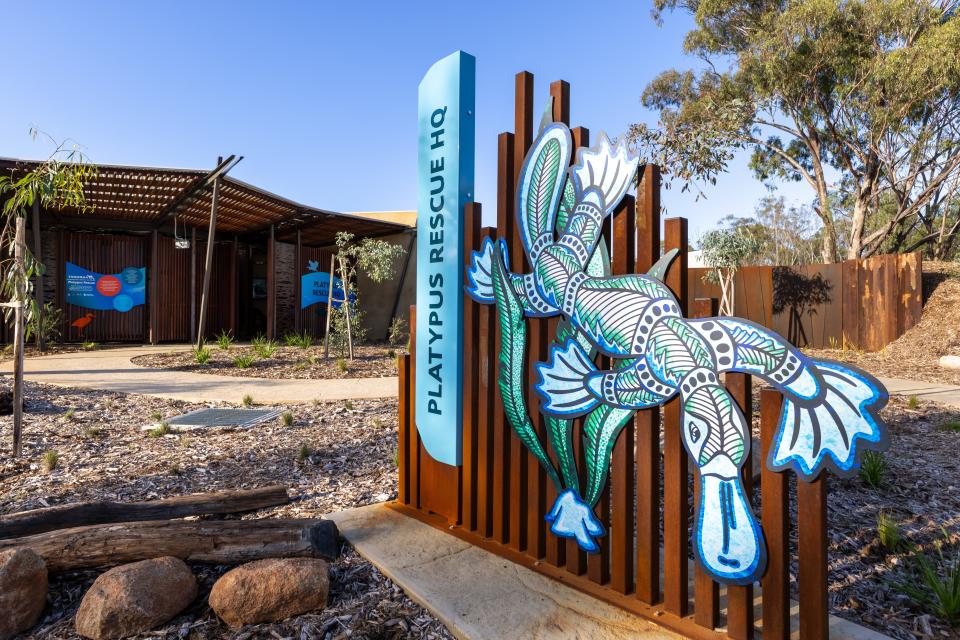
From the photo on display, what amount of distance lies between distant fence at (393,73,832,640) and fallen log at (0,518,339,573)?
78 centimetres

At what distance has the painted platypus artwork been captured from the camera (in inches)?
67.1

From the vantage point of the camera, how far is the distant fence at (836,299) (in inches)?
503

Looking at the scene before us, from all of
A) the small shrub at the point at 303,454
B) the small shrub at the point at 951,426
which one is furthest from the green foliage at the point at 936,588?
the small shrub at the point at 303,454

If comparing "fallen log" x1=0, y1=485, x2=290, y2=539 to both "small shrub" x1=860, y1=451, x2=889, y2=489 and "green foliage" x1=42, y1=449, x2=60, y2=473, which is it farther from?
"small shrub" x1=860, y1=451, x2=889, y2=489

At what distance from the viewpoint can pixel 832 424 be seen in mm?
1674

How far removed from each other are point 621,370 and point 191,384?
7969 mm

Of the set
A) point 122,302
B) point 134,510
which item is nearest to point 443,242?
point 134,510

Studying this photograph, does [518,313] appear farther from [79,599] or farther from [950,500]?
[950,500]

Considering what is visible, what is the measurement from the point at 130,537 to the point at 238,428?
10.1 feet

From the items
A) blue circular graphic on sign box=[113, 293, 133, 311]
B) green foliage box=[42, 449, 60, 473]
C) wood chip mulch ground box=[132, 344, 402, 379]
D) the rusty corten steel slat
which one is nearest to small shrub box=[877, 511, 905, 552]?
the rusty corten steel slat

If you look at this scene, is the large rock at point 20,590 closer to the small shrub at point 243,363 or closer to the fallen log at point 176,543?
the fallen log at point 176,543

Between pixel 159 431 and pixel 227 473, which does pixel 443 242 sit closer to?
pixel 227 473

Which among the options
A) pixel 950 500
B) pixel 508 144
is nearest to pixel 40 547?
pixel 508 144

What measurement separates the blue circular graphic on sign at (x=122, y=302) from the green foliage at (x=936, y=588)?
18020mm
